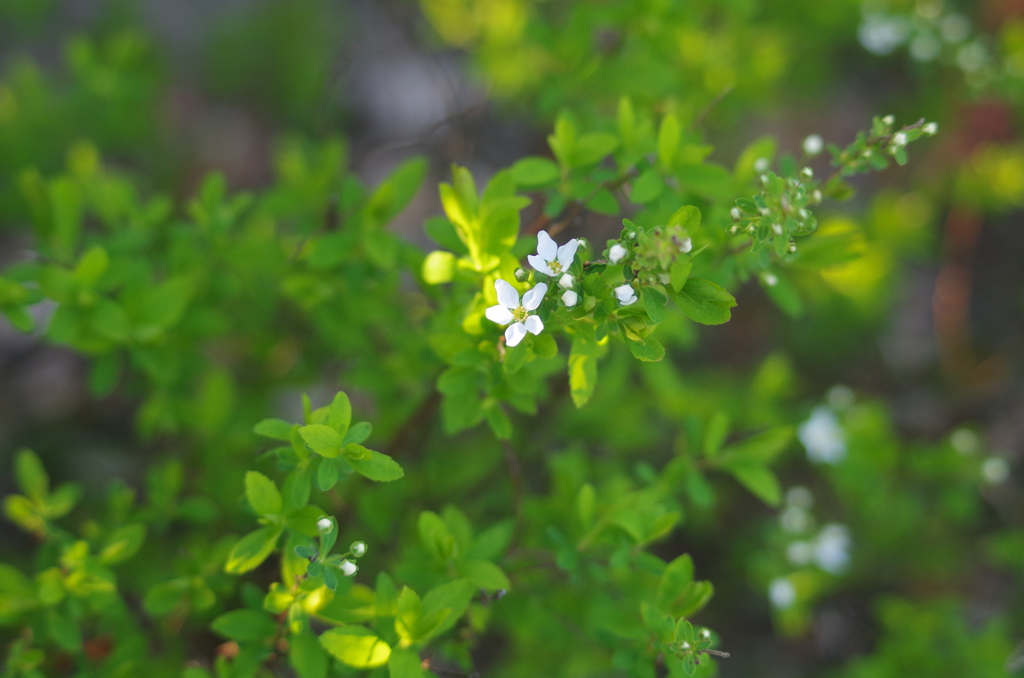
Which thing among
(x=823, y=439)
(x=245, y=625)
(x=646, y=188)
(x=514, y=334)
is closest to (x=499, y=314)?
(x=514, y=334)

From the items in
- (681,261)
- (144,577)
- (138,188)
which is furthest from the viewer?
(138,188)

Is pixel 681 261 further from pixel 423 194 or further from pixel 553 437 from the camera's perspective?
pixel 423 194

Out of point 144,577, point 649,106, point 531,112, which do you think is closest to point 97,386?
point 144,577

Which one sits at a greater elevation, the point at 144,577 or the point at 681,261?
the point at 681,261

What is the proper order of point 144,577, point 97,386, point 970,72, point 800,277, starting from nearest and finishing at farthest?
1. point 97,386
2. point 144,577
3. point 800,277
4. point 970,72

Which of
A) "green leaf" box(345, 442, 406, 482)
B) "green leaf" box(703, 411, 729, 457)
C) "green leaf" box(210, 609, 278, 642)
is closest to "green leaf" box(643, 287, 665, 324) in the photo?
"green leaf" box(345, 442, 406, 482)

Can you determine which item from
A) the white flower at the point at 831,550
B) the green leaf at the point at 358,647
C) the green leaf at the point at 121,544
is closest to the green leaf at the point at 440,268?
the green leaf at the point at 358,647
